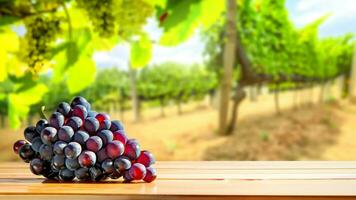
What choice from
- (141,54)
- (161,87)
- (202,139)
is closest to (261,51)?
(202,139)

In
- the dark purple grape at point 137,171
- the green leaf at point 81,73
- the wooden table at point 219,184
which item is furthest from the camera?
the green leaf at point 81,73

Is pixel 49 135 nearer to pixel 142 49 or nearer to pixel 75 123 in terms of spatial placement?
pixel 75 123

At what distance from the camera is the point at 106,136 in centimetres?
80

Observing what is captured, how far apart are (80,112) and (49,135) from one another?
2.5 inches

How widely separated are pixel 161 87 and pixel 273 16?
6.07m

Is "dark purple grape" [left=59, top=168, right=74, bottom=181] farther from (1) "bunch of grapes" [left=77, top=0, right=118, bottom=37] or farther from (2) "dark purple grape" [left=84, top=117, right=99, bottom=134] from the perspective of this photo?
(1) "bunch of grapes" [left=77, top=0, right=118, bottom=37]

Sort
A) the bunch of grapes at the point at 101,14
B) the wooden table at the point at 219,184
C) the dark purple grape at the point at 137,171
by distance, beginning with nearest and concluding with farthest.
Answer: the wooden table at the point at 219,184 → the dark purple grape at the point at 137,171 → the bunch of grapes at the point at 101,14

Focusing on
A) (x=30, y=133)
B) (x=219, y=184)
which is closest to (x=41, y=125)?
(x=30, y=133)

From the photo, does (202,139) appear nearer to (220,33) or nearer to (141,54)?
(220,33)

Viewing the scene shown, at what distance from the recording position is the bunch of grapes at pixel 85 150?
777mm

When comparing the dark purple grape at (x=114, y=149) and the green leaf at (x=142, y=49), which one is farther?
the green leaf at (x=142, y=49)

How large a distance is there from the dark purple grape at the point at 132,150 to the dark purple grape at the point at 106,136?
28mm

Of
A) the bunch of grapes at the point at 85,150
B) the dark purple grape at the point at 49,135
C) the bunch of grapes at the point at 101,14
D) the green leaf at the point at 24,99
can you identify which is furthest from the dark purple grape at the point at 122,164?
the green leaf at the point at 24,99

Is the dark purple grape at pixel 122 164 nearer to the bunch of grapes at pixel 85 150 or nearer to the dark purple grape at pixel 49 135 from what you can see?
the bunch of grapes at pixel 85 150
